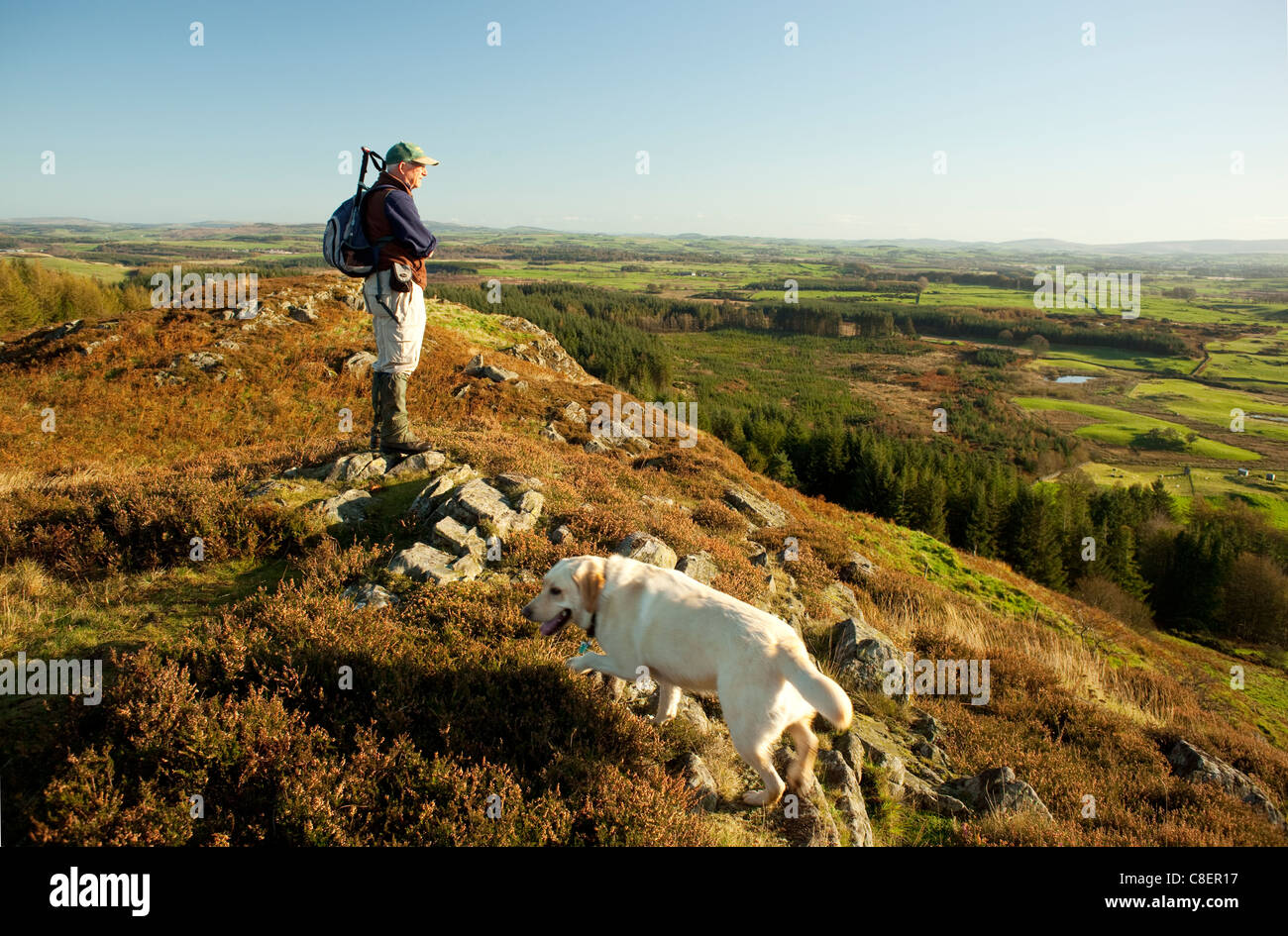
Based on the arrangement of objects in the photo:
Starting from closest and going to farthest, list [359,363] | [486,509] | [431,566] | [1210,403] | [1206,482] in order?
[431,566], [486,509], [359,363], [1206,482], [1210,403]

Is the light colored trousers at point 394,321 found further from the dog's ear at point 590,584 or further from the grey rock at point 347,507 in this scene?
the dog's ear at point 590,584

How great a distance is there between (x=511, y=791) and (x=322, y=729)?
4.37 ft

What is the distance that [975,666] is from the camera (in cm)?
822

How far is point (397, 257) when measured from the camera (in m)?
7.21

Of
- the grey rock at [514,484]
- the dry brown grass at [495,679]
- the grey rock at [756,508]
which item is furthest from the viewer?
the grey rock at [756,508]

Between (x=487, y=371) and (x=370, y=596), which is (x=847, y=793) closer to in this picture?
(x=370, y=596)

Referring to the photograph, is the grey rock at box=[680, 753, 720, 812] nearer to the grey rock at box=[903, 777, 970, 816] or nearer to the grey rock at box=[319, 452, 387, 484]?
the grey rock at box=[903, 777, 970, 816]

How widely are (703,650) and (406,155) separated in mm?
7095

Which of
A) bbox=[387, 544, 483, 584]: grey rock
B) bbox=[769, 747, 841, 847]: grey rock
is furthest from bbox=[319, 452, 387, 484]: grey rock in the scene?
bbox=[769, 747, 841, 847]: grey rock

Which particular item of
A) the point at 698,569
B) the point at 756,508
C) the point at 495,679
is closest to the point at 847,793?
the point at 495,679

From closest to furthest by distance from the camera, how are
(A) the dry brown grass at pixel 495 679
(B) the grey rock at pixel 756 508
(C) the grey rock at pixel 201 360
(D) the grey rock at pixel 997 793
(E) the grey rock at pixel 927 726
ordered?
(A) the dry brown grass at pixel 495 679, (D) the grey rock at pixel 997 793, (E) the grey rock at pixel 927 726, (B) the grey rock at pixel 756 508, (C) the grey rock at pixel 201 360

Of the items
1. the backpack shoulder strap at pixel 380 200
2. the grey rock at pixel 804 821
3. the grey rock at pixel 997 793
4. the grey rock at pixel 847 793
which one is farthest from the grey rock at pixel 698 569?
the backpack shoulder strap at pixel 380 200

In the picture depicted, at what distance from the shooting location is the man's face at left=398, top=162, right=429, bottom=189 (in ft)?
23.4

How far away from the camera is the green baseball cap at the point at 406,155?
710 cm
